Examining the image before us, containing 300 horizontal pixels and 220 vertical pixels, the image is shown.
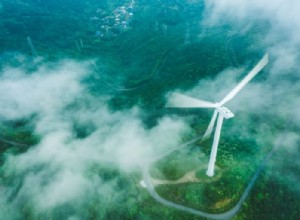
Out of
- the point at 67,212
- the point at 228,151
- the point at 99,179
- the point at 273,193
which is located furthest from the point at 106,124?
the point at 273,193

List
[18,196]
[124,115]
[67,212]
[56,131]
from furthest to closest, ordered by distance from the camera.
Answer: [124,115] → [56,131] → [18,196] → [67,212]

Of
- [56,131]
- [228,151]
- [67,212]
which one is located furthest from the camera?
[56,131]

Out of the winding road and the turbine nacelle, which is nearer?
the turbine nacelle

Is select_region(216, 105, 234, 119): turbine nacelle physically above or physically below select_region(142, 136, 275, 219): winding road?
above

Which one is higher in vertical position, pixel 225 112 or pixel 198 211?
pixel 225 112

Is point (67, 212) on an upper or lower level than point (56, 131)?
lower

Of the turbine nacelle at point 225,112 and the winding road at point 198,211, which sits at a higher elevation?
the turbine nacelle at point 225,112

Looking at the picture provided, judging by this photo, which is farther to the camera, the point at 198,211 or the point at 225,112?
the point at 198,211

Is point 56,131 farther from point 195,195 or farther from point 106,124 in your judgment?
point 195,195

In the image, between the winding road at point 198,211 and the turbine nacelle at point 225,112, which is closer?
the turbine nacelle at point 225,112

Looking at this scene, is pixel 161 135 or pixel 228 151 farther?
pixel 161 135

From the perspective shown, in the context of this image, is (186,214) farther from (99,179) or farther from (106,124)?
(106,124)
